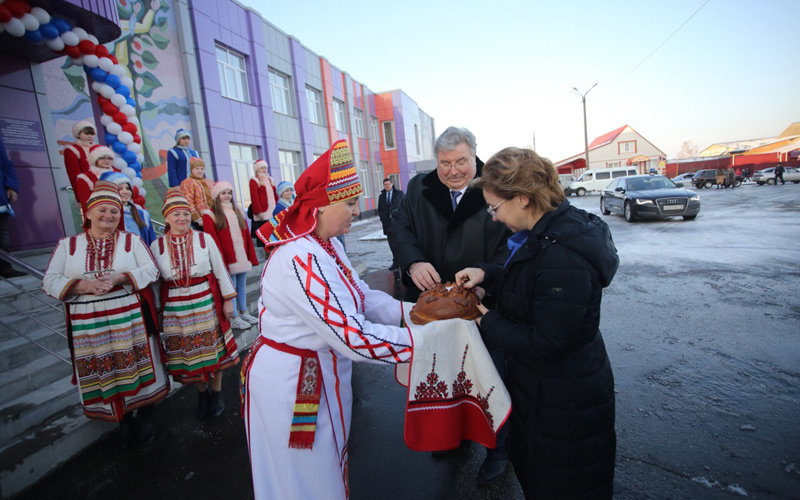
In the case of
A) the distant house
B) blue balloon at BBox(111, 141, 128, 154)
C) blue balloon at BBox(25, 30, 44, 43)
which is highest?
the distant house

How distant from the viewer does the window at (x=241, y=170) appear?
12.8 metres

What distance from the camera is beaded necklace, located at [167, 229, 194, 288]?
342 cm

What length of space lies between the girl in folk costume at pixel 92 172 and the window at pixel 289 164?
10656mm

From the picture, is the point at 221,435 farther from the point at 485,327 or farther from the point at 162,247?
the point at 485,327

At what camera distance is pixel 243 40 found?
13.5 meters

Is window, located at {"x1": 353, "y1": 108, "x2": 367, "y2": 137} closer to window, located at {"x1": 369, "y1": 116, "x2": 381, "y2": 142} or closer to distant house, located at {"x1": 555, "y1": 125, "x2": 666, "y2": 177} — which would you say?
window, located at {"x1": 369, "y1": 116, "x2": 381, "y2": 142}

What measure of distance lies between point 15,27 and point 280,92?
39.6ft

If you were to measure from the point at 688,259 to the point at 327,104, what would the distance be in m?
17.3

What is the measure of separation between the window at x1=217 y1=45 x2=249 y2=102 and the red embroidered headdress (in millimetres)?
13018

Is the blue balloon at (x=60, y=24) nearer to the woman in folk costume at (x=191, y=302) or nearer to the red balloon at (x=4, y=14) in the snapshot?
the red balloon at (x=4, y=14)

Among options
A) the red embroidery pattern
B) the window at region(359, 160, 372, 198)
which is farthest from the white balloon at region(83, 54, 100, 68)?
the window at region(359, 160, 372, 198)

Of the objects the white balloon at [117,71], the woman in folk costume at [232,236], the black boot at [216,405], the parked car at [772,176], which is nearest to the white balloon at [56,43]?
the white balloon at [117,71]

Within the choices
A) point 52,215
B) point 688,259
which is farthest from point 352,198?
point 688,259

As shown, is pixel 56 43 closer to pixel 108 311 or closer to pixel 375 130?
pixel 108 311
